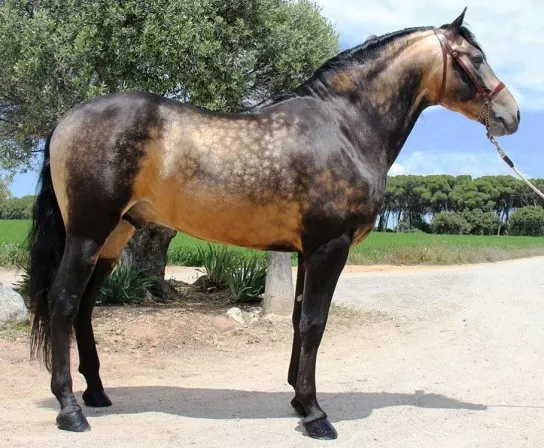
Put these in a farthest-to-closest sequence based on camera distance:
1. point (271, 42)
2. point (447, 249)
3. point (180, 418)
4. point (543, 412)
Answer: point (447, 249), point (271, 42), point (543, 412), point (180, 418)

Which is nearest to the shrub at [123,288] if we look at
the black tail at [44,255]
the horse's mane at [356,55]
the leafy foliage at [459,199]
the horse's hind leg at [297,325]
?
the black tail at [44,255]

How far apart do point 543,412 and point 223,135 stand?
321 centimetres

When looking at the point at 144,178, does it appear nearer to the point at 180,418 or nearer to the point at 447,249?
the point at 180,418

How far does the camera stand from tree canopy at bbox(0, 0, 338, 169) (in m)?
8.69

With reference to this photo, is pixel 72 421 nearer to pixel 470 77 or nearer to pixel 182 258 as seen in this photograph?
pixel 470 77

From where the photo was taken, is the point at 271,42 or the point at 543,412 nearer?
the point at 543,412

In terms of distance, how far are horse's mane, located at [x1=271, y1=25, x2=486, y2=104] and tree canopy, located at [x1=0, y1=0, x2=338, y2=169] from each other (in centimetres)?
430

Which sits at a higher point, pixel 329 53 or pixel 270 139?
pixel 329 53

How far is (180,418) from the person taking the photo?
181 inches

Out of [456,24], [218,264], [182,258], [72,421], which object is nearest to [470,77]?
[456,24]

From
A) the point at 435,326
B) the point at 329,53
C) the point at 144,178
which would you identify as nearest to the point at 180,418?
the point at 144,178

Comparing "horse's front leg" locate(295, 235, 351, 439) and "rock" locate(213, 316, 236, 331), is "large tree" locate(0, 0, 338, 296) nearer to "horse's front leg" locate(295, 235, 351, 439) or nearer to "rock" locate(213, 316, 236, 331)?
"rock" locate(213, 316, 236, 331)

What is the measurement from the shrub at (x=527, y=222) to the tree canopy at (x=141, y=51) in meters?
68.7

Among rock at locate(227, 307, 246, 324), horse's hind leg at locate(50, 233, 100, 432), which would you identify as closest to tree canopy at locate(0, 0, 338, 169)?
rock at locate(227, 307, 246, 324)
